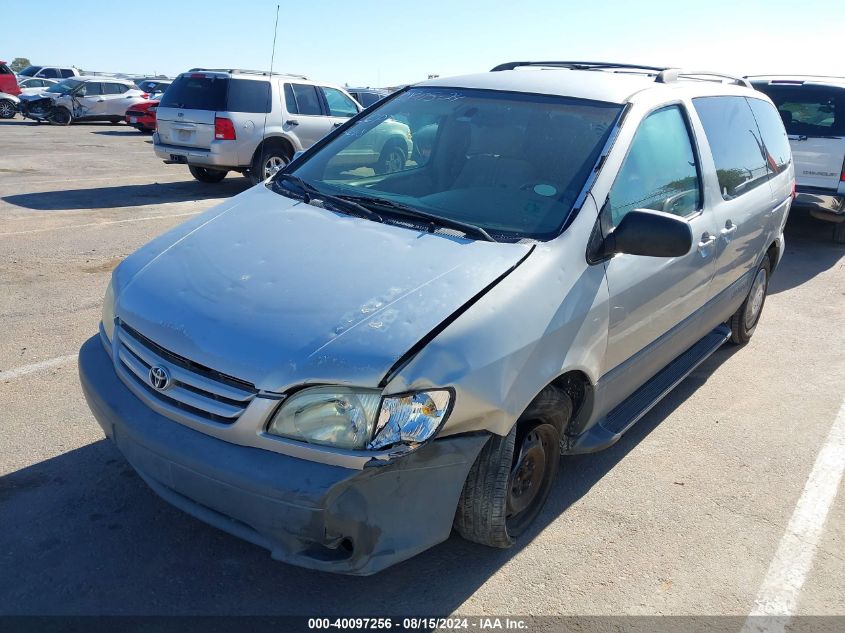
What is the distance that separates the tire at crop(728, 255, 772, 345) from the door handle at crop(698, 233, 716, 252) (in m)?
1.51

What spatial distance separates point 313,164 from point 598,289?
175 cm

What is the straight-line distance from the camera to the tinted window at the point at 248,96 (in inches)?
452

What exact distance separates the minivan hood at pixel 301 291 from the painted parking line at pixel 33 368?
5.59 ft

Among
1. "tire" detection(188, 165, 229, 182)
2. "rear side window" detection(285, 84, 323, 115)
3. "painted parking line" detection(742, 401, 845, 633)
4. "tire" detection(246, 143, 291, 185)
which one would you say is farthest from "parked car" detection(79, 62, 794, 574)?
"tire" detection(188, 165, 229, 182)

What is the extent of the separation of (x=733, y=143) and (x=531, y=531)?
9.30ft

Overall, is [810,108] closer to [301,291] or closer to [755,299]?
[755,299]

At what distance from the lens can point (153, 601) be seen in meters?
2.71

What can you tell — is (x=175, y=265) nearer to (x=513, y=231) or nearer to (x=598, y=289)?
(x=513, y=231)

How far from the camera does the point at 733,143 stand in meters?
→ 4.68

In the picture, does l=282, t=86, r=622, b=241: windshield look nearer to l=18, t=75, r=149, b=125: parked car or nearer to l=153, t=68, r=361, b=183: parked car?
l=153, t=68, r=361, b=183: parked car

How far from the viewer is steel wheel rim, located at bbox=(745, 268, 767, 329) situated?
218 inches

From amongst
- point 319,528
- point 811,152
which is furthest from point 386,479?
point 811,152

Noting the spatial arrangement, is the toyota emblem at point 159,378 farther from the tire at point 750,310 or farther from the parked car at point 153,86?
the parked car at point 153,86

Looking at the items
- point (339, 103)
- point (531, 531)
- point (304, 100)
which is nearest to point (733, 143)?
point (531, 531)
